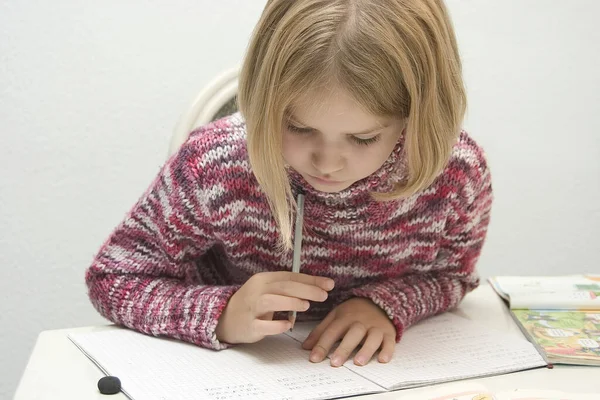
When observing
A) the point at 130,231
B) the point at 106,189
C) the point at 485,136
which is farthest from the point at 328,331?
the point at 485,136

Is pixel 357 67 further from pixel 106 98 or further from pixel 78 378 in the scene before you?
pixel 106 98

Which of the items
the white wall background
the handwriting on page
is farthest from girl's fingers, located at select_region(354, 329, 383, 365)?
the white wall background

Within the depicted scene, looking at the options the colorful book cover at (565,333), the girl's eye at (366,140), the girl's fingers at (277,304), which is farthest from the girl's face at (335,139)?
the colorful book cover at (565,333)

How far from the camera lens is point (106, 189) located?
1336mm

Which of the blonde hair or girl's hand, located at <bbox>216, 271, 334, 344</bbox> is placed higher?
the blonde hair

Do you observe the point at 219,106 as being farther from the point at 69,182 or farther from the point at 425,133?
the point at 425,133

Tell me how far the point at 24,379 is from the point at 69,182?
28.5 inches

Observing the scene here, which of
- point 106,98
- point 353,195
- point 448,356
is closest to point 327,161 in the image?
point 353,195

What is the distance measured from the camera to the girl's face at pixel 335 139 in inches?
25.0

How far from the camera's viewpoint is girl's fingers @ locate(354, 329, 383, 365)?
70 centimetres

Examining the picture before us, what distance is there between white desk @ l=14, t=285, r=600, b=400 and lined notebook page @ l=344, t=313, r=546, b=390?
0.6 inches

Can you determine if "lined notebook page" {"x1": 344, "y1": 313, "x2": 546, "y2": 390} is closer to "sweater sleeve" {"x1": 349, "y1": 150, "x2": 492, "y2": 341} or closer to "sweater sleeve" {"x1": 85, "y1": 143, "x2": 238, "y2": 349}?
"sweater sleeve" {"x1": 349, "y1": 150, "x2": 492, "y2": 341}

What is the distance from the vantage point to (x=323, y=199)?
79cm

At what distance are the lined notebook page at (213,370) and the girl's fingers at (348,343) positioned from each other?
0.04 feet
